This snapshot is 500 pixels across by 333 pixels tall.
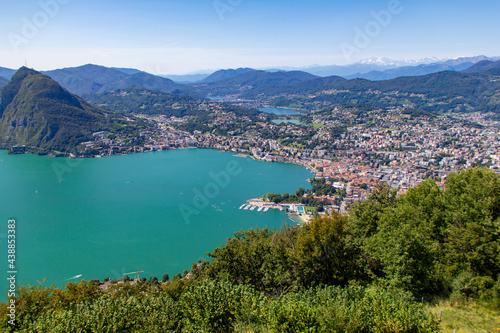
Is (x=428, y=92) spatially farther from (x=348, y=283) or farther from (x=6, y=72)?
(x=6, y=72)

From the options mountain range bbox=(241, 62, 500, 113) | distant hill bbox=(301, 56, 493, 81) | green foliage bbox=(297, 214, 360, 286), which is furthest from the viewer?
distant hill bbox=(301, 56, 493, 81)

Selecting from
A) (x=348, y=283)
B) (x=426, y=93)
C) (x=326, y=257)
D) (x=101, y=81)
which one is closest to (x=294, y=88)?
(x=426, y=93)

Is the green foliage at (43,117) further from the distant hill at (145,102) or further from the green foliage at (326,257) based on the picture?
the green foliage at (326,257)

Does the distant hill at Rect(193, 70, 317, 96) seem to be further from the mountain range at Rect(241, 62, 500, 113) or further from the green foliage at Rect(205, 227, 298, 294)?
the green foliage at Rect(205, 227, 298, 294)

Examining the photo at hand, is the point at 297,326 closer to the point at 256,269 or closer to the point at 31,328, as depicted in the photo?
the point at 256,269

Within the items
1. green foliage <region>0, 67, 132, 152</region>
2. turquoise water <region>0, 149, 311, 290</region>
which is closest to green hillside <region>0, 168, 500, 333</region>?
turquoise water <region>0, 149, 311, 290</region>

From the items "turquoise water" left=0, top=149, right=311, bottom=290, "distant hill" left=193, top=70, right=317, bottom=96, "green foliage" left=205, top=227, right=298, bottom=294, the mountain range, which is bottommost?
"turquoise water" left=0, top=149, right=311, bottom=290
